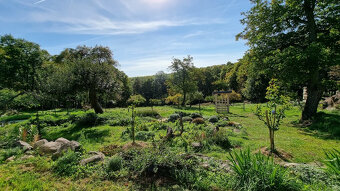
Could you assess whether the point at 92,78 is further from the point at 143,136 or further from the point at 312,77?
the point at 312,77

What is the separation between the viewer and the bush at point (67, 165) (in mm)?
3975

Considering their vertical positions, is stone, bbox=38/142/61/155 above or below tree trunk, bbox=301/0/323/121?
below

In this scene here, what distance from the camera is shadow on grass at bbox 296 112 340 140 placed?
7.48 meters

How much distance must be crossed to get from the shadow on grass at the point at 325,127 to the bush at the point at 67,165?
33.2ft

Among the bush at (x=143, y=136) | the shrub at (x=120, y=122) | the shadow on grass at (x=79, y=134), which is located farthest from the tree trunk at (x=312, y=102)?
the shadow on grass at (x=79, y=134)

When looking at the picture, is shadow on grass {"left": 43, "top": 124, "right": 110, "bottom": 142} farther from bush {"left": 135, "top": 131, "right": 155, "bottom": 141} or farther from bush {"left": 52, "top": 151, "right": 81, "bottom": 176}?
bush {"left": 52, "top": 151, "right": 81, "bottom": 176}

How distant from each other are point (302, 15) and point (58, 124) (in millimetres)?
18118


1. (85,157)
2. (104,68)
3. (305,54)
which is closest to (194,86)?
(104,68)

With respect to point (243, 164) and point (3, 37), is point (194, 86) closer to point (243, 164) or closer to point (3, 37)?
point (243, 164)

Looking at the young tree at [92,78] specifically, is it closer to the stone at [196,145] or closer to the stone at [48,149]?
the stone at [48,149]

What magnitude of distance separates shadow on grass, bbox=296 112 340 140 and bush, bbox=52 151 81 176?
1012 centimetres

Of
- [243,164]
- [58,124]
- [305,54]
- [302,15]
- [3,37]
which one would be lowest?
[58,124]

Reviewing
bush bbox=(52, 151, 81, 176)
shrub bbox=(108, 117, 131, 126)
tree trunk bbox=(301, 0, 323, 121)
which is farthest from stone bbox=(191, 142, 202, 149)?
tree trunk bbox=(301, 0, 323, 121)

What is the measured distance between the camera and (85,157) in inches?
185
